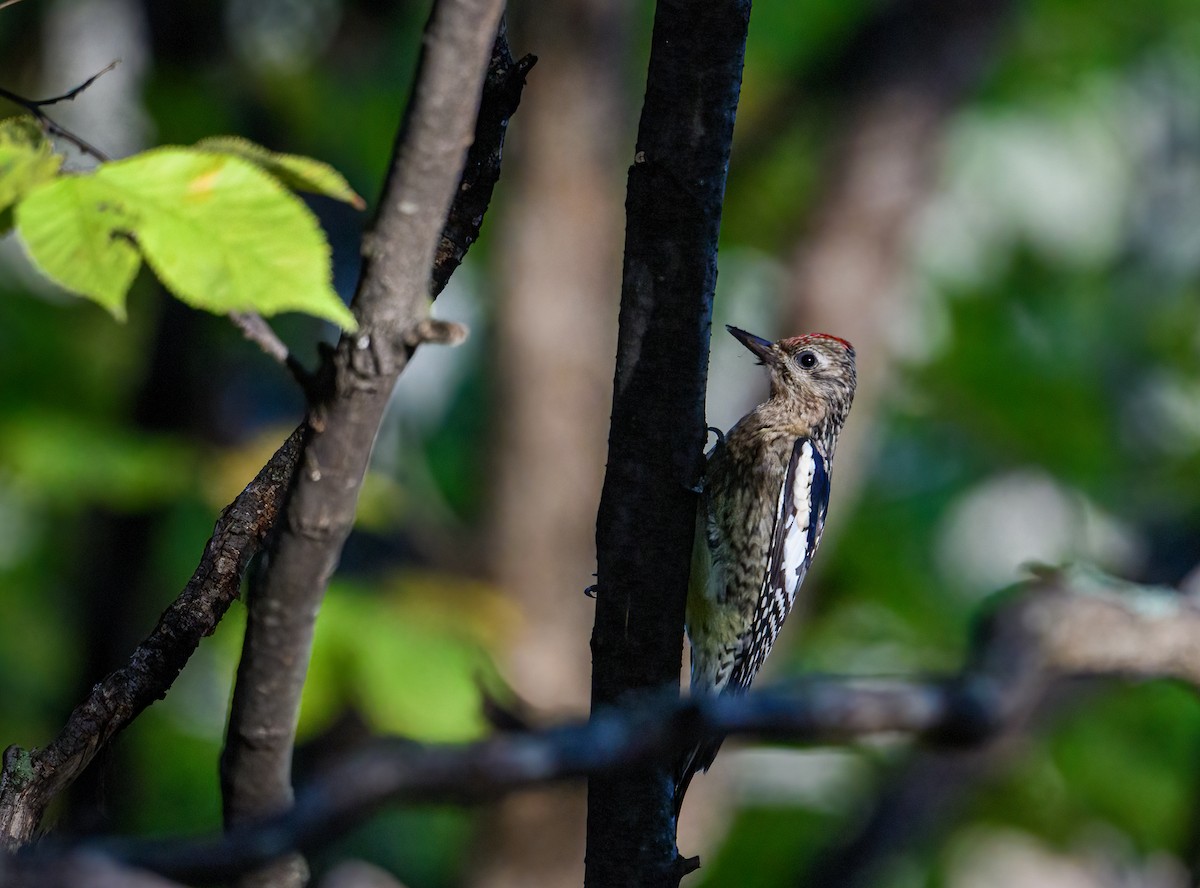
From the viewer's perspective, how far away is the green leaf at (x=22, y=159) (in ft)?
4.51

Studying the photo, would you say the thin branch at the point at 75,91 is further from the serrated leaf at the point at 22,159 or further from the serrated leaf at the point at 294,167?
the serrated leaf at the point at 294,167

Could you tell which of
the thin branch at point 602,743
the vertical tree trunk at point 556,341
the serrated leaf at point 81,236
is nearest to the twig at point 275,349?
the serrated leaf at point 81,236

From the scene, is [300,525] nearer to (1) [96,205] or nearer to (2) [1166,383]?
(1) [96,205]

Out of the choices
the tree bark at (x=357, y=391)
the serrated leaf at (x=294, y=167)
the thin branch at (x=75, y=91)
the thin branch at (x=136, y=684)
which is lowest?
the thin branch at (x=136, y=684)

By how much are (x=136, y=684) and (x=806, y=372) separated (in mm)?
2910

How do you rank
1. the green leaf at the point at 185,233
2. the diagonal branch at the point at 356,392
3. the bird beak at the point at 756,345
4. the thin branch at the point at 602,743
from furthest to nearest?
the bird beak at the point at 756,345
the green leaf at the point at 185,233
the diagonal branch at the point at 356,392
the thin branch at the point at 602,743

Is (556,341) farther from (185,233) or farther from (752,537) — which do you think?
(185,233)

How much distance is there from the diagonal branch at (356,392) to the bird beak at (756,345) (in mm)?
2776

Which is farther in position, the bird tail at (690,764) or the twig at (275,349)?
the bird tail at (690,764)

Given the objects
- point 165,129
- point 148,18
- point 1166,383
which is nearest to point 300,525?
point 165,129

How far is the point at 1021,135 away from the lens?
10562 millimetres

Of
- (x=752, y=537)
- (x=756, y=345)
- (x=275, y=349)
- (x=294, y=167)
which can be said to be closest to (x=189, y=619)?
(x=275, y=349)

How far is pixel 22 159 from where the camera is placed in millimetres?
1394

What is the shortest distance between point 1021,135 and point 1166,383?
9.98 ft
